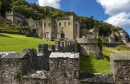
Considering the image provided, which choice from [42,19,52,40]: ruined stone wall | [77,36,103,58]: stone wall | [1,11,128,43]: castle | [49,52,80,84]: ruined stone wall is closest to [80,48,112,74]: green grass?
[77,36,103,58]: stone wall

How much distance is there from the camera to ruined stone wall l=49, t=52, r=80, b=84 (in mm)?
3566

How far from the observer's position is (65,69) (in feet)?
11.8

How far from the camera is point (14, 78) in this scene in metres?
3.83

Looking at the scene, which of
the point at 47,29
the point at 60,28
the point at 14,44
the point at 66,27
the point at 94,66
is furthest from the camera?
the point at 47,29

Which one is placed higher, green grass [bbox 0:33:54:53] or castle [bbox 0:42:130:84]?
green grass [bbox 0:33:54:53]

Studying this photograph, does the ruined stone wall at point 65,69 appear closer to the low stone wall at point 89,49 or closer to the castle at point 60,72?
the castle at point 60,72

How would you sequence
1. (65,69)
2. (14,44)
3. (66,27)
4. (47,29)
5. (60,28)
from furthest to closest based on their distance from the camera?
(47,29), (60,28), (66,27), (14,44), (65,69)

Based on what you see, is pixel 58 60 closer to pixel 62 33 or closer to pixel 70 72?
pixel 70 72

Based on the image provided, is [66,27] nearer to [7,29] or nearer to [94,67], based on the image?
[7,29]

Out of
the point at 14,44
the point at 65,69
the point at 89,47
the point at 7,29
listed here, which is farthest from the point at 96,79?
the point at 7,29

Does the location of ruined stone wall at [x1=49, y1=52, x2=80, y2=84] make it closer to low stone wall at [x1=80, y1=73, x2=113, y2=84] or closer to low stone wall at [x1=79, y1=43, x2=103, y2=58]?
low stone wall at [x1=80, y1=73, x2=113, y2=84]

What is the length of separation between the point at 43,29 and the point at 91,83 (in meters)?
38.6

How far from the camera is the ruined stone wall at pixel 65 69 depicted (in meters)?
3.57

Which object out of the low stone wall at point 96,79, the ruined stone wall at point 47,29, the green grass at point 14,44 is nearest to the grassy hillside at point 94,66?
the green grass at point 14,44
